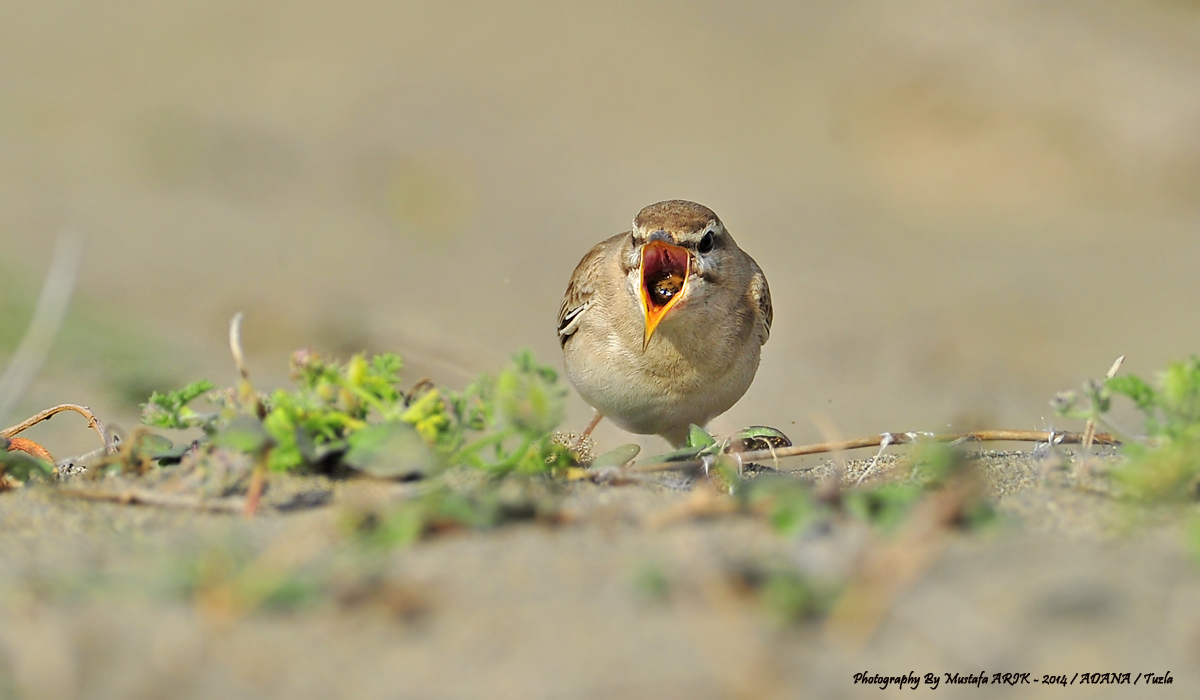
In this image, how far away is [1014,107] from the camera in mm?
14602

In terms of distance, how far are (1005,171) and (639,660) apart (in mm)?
13542

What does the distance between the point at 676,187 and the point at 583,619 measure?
11.9 metres

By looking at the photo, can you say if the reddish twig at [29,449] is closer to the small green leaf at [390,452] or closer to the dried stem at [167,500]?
the dried stem at [167,500]

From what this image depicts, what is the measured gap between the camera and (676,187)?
1395 centimetres

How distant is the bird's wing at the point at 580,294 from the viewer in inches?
233

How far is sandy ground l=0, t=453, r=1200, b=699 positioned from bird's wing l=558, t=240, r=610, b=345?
3.35 m

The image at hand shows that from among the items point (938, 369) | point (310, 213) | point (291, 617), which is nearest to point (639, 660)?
point (291, 617)

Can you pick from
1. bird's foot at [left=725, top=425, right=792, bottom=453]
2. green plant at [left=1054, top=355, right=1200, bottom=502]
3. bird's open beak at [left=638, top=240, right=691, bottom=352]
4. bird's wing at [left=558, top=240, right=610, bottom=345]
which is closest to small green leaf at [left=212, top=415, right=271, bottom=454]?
bird's foot at [left=725, top=425, right=792, bottom=453]

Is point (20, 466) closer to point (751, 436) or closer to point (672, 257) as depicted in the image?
point (751, 436)

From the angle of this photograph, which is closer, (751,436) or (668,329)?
(751,436)

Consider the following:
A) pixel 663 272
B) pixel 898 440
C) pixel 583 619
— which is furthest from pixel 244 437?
pixel 663 272

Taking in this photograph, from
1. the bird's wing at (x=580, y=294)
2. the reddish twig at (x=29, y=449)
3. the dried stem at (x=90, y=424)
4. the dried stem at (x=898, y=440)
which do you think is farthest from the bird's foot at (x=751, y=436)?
the reddish twig at (x=29, y=449)

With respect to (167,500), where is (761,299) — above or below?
above

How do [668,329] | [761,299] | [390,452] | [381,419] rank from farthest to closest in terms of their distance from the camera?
[761,299]
[668,329]
[381,419]
[390,452]
